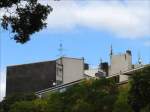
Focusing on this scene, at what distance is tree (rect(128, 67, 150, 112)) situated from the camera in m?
61.1

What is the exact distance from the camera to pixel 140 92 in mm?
61562

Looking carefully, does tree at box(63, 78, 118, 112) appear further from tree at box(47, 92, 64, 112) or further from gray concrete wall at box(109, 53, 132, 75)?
gray concrete wall at box(109, 53, 132, 75)

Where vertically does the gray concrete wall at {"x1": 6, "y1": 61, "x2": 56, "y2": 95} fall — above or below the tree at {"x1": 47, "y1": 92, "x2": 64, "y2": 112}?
above

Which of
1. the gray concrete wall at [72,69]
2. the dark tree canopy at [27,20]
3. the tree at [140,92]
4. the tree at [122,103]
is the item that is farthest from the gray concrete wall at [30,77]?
the dark tree canopy at [27,20]

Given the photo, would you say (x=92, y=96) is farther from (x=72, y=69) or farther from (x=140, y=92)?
(x=72, y=69)

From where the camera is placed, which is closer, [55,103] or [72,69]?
[55,103]

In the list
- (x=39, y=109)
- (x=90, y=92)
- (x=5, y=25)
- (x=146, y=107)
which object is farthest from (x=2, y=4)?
(x=39, y=109)

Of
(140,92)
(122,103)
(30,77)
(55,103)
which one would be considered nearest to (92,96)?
(55,103)

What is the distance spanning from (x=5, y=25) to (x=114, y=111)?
44.7 m

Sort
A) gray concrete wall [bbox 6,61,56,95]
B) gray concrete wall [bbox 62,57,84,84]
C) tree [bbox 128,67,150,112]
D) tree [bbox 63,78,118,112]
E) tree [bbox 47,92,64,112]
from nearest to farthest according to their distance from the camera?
tree [bbox 128,67,150,112] → tree [bbox 63,78,118,112] → tree [bbox 47,92,64,112] → gray concrete wall [bbox 6,61,56,95] → gray concrete wall [bbox 62,57,84,84]

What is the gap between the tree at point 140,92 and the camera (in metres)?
61.1

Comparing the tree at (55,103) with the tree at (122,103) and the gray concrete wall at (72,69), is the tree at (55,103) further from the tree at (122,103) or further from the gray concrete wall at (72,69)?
the gray concrete wall at (72,69)

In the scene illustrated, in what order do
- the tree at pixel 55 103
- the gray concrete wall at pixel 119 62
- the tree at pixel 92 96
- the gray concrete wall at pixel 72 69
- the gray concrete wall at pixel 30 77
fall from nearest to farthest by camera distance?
the tree at pixel 92 96 → the tree at pixel 55 103 → the gray concrete wall at pixel 119 62 → the gray concrete wall at pixel 30 77 → the gray concrete wall at pixel 72 69

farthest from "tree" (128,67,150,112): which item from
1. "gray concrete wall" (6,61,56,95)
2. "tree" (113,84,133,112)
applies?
"gray concrete wall" (6,61,56,95)
